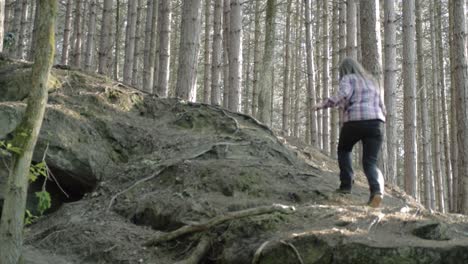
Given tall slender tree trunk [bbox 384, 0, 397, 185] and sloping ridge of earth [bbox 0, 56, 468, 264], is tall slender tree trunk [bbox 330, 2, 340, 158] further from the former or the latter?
sloping ridge of earth [bbox 0, 56, 468, 264]

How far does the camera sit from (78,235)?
5.04m

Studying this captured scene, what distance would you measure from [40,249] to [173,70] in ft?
66.7

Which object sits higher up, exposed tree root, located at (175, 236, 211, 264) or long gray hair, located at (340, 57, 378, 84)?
long gray hair, located at (340, 57, 378, 84)

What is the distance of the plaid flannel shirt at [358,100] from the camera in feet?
17.2

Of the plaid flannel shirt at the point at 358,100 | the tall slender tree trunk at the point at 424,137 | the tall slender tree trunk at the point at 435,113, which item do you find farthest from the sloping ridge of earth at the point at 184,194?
the tall slender tree trunk at the point at 435,113

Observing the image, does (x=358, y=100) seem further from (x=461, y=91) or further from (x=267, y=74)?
(x=461, y=91)

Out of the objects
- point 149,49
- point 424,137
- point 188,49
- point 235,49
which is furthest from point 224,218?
point 149,49

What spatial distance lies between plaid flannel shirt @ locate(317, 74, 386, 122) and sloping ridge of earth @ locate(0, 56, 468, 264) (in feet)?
3.08

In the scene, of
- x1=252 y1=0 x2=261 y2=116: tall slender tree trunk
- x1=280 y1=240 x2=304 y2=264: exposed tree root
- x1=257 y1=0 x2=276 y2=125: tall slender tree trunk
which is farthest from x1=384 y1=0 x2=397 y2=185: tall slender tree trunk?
x1=280 y1=240 x2=304 y2=264: exposed tree root

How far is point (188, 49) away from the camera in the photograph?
8.81 meters

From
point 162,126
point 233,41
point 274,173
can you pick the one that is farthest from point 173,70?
point 274,173

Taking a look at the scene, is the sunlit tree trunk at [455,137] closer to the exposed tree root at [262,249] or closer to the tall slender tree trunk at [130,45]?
the exposed tree root at [262,249]

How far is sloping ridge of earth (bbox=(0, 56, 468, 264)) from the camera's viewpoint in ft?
12.7

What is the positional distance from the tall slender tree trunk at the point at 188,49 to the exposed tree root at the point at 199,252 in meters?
4.77
